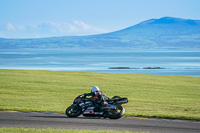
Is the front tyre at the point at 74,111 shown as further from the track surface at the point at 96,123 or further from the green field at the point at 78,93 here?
the green field at the point at 78,93

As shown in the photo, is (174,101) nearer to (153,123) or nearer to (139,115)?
(139,115)

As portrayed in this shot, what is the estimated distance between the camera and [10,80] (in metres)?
31.2

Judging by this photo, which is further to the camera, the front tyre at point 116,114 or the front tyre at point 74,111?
the front tyre at point 74,111

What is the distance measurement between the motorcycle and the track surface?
25 centimetres

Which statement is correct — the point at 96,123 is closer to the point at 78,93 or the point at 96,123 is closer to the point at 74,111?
the point at 74,111

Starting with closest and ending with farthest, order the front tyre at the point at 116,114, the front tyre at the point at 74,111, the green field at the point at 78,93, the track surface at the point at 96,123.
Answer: the track surface at the point at 96,123
the front tyre at the point at 116,114
the front tyre at the point at 74,111
the green field at the point at 78,93

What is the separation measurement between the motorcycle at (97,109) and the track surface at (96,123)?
9.8 inches

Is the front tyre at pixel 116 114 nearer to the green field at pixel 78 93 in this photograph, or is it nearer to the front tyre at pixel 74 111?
the front tyre at pixel 74 111

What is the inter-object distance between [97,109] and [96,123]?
1173 millimetres

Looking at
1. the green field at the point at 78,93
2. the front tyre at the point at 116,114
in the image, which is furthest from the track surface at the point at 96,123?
the green field at the point at 78,93

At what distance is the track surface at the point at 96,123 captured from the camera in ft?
40.7

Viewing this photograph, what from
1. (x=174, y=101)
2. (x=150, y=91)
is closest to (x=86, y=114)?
(x=174, y=101)

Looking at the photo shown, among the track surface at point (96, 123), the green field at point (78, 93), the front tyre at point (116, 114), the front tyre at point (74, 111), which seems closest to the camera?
the track surface at point (96, 123)

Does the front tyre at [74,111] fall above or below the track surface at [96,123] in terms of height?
above
